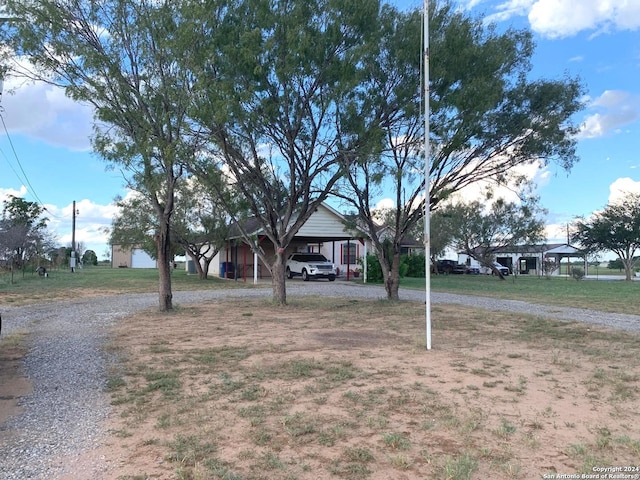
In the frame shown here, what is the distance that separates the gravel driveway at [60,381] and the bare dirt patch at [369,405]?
0.29m

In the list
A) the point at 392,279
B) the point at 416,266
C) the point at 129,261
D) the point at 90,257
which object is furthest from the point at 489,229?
the point at 90,257

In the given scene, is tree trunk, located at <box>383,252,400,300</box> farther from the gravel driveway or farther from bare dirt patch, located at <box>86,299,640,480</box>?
bare dirt patch, located at <box>86,299,640,480</box>

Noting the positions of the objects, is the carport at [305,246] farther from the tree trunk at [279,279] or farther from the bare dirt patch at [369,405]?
the bare dirt patch at [369,405]

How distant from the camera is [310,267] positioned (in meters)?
30.8

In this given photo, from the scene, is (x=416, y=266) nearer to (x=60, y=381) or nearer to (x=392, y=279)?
(x=392, y=279)

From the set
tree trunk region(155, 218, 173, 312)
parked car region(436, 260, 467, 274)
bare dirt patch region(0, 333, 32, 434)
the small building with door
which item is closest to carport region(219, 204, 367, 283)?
tree trunk region(155, 218, 173, 312)

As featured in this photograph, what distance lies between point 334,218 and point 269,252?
5.67 meters

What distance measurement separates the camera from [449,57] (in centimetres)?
1317

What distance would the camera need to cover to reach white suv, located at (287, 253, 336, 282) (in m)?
30.5

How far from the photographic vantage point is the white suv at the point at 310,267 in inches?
1201

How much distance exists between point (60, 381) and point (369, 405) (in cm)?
400

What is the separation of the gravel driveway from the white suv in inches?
618

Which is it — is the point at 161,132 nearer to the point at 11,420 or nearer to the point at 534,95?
the point at 11,420

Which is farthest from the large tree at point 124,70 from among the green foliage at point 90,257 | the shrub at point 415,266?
the green foliage at point 90,257
